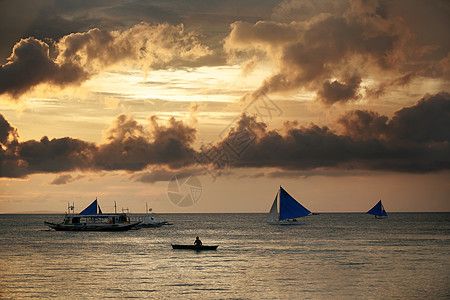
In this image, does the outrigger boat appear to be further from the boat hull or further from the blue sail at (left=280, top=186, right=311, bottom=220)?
the blue sail at (left=280, top=186, right=311, bottom=220)

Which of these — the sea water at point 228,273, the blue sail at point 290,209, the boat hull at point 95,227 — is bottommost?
the sea water at point 228,273

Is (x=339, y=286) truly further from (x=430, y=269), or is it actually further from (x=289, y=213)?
(x=289, y=213)

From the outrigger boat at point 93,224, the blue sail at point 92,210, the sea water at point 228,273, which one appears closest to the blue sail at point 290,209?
the outrigger boat at point 93,224

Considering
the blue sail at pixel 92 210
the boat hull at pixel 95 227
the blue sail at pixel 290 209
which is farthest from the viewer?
the blue sail at pixel 92 210

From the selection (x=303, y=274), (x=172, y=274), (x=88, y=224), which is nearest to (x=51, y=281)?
(x=172, y=274)

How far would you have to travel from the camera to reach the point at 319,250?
3730 inches

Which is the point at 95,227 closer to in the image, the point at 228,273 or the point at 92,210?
the point at 92,210

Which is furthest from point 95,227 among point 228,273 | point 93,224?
point 228,273

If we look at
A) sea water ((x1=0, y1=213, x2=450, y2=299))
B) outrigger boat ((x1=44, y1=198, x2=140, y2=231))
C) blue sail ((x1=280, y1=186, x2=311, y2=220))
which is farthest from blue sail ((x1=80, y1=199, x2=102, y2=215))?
sea water ((x1=0, y1=213, x2=450, y2=299))

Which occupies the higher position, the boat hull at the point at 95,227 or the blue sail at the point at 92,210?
the blue sail at the point at 92,210

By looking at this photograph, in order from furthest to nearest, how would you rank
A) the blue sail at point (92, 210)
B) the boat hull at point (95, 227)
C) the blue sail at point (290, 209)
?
the blue sail at point (92, 210) → the blue sail at point (290, 209) → the boat hull at point (95, 227)

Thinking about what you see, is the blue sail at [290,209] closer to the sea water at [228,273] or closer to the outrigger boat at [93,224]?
the outrigger boat at [93,224]

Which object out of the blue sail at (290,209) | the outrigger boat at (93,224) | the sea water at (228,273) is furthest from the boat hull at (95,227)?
the sea water at (228,273)

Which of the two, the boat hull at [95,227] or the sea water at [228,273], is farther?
the boat hull at [95,227]
